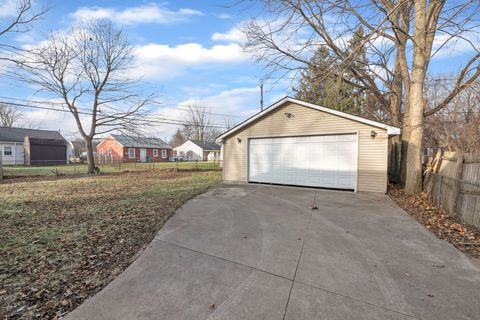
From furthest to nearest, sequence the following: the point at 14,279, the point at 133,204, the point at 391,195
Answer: the point at 391,195 → the point at 133,204 → the point at 14,279

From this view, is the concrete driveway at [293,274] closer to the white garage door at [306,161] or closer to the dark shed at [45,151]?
the white garage door at [306,161]

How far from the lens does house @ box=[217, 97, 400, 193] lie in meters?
8.30

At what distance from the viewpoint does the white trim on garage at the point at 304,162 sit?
8.73 m

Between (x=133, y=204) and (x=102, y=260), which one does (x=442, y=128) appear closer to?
(x=133, y=204)

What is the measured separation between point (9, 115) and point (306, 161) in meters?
45.7

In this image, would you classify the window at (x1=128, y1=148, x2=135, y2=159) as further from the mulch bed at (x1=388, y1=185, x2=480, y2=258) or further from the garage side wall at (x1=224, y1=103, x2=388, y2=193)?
the mulch bed at (x1=388, y1=185, x2=480, y2=258)

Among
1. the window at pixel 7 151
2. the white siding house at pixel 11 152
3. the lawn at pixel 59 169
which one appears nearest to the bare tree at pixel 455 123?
the lawn at pixel 59 169

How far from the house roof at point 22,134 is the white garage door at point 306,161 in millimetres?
29737

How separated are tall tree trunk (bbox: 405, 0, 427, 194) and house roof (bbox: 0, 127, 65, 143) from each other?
35.1 m

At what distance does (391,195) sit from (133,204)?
8.20m

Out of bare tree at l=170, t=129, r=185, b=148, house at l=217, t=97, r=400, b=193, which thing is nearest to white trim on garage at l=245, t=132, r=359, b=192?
house at l=217, t=97, r=400, b=193

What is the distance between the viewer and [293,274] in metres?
2.95

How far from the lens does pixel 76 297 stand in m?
2.54

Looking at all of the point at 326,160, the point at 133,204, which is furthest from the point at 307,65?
the point at 133,204
